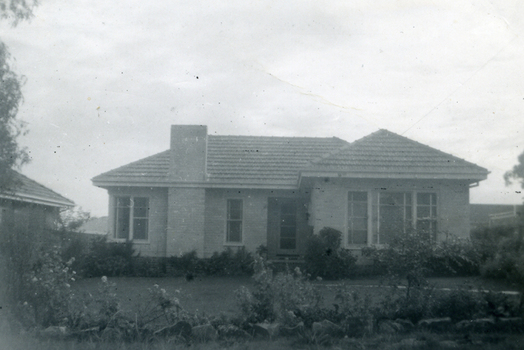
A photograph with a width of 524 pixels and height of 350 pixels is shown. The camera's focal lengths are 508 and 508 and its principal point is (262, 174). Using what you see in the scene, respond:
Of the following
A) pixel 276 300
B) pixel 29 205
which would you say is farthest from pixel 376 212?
pixel 29 205

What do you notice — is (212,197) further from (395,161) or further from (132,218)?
(395,161)

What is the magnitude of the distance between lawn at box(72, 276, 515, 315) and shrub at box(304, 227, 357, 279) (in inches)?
22.8

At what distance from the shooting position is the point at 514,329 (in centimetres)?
783

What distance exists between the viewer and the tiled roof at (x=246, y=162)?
18344mm

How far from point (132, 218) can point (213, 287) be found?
20.5ft

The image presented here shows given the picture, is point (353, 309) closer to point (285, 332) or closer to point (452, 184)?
point (285, 332)

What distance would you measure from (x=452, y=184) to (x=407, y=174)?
1.71 meters

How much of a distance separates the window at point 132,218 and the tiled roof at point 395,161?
7.07m

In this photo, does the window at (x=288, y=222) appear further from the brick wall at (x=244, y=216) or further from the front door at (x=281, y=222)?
the brick wall at (x=244, y=216)

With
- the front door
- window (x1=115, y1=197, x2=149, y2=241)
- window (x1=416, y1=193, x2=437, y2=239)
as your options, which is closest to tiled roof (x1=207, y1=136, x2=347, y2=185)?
the front door

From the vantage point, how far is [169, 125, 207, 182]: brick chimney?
1853cm

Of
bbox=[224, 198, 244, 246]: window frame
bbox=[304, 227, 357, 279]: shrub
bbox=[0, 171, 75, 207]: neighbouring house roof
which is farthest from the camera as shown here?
bbox=[224, 198, 244, 246]: window frame

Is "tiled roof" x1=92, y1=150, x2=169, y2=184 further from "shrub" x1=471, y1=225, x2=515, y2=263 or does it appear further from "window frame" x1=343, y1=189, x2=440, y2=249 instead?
"shrub" x1=471, y1=225, x2=515, y2=263

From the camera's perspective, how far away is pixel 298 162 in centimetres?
1966
